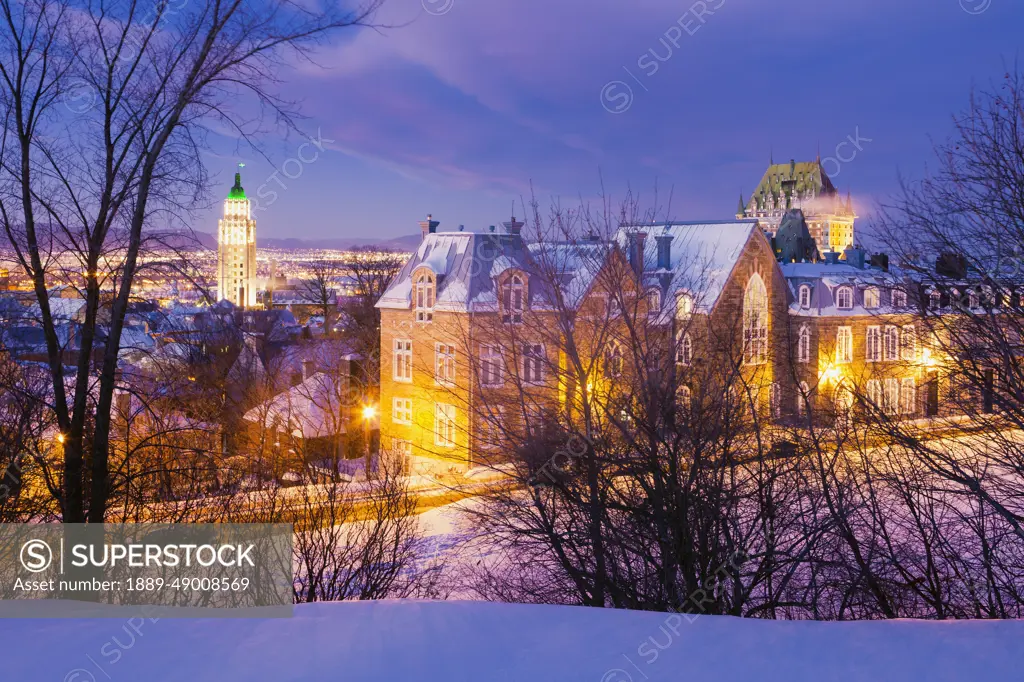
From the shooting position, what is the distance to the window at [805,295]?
3978 cm

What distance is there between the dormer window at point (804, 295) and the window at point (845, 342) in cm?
186

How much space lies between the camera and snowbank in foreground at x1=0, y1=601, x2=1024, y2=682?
7.28 metres

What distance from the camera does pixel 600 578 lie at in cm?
1217

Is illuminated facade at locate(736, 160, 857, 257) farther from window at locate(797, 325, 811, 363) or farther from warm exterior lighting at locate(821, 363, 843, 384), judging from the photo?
warm exterior lighting at locate(821, 363, 843, 384)

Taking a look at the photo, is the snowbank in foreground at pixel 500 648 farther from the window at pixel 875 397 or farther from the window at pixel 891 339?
the window at pixel 891 339

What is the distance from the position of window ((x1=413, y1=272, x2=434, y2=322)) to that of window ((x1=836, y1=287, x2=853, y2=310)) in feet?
63.0

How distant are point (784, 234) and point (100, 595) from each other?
268 ft

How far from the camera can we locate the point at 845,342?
1550 inches

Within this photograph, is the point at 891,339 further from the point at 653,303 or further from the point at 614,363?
the point at 614,363

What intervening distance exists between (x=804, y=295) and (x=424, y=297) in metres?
18.6

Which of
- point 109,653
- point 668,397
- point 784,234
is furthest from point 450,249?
point 784,234

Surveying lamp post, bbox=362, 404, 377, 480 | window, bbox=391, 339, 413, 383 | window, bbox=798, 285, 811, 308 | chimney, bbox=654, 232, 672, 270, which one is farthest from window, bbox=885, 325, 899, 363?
lamp post, bbox=362, 404, 377, 480

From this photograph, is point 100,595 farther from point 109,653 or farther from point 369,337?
point 369,337

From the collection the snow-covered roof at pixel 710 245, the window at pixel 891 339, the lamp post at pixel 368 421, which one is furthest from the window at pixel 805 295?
the lamp post at pixel 368 421
